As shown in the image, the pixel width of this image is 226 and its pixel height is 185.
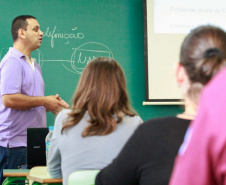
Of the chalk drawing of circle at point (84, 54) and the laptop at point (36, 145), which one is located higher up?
the chalk drawing of circle at point (84, 54)

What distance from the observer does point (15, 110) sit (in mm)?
3475

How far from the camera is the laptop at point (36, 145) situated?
280cm

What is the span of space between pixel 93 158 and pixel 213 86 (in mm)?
1406

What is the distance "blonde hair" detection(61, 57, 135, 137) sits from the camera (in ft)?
6.17

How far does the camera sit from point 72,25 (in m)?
4.52

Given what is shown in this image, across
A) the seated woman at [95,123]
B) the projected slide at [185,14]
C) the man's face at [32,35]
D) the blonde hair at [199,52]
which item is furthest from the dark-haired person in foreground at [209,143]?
the projected slide at [185,14]

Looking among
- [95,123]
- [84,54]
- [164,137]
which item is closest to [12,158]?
[84,54]

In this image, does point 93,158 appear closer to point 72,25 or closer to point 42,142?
point 42,142

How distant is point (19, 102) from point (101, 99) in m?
1.58

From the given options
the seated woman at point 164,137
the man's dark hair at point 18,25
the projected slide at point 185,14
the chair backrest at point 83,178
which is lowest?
the chair backrest at point 83,178

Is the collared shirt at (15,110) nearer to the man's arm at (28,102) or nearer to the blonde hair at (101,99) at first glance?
the man's arm at (28,102)

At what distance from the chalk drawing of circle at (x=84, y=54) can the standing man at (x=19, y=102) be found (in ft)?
2.73

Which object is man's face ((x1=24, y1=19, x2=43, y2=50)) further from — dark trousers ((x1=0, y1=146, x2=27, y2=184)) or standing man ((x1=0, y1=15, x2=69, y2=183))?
dark trousers ((x1=0, y1=146, x2=27, y2=184))

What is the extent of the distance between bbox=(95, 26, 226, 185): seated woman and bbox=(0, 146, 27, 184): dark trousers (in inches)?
82.9
